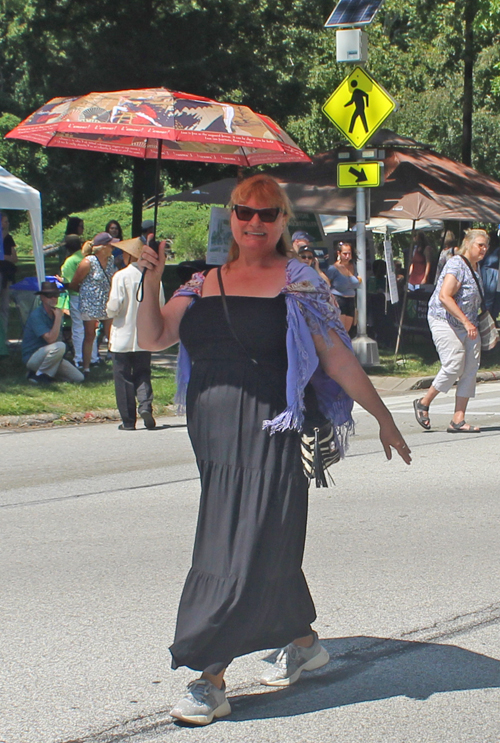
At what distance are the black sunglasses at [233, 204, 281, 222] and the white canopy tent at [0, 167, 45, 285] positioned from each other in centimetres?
939

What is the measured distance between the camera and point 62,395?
11.5 metres

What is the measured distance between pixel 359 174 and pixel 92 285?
4147 millimetres

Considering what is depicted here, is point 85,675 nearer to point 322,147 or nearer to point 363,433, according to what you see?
point 363,433

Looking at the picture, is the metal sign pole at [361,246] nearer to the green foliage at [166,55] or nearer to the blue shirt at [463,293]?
the blue shirt at [463,293]

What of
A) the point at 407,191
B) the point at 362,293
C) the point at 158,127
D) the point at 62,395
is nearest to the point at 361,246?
the point at 362,293

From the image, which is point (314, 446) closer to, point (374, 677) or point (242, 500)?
point (242, 500)

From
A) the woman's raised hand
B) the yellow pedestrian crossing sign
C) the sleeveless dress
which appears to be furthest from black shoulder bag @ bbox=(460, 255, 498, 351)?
the woman's raised hand

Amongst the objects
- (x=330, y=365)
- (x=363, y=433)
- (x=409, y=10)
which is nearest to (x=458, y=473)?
(x=363, y=433)

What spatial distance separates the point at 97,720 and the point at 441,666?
144cm

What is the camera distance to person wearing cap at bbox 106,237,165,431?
1002cm

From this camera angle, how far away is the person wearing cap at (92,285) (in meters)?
13.1

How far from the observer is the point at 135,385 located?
10336mm

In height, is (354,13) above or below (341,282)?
above

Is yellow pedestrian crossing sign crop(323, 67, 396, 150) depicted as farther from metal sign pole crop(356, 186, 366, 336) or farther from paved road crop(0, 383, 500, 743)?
paved road crop(0, 383, 500, 743)
